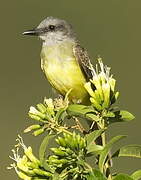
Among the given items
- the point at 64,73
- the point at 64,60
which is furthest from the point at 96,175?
the point at 64,60

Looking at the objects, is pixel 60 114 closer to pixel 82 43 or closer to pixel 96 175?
pixel 96 175

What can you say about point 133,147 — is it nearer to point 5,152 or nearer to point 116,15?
point 5,152

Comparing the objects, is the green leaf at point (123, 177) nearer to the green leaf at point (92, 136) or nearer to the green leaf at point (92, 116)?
Result: the green leaf at point (92, 136)

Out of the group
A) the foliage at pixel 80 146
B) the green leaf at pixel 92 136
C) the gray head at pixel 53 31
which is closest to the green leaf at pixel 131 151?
the foliage at pixel 80 146

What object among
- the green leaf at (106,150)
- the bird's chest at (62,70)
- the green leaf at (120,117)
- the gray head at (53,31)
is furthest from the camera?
the gray head at (53,31)

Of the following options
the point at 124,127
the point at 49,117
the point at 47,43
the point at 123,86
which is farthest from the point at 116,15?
the point at 49,117

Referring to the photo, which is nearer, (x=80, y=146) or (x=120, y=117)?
(x=80, y=146)
